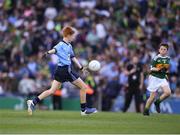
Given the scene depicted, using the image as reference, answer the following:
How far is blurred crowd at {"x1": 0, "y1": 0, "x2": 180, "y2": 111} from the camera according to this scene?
30.8m

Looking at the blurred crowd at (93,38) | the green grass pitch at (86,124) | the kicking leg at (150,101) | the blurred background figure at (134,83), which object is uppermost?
the blurred crowd at (93,38)

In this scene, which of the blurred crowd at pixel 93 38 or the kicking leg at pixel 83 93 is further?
the blurred crowd at pixel 93 38

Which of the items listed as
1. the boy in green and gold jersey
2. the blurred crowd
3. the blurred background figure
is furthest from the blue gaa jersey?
the blurred crowd

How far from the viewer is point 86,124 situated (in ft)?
60.4

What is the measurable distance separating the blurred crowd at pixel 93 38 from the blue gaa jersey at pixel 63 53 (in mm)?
8398

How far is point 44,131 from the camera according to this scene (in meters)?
16.6

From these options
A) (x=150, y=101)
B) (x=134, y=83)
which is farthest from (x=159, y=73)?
(x=134, y=83)

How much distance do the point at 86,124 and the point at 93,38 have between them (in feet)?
49.7

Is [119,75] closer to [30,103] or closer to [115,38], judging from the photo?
[115,38]

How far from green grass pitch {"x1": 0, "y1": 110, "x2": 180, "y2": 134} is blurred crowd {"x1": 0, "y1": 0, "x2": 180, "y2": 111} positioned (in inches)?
326

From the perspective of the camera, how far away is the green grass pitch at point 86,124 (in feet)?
55.3

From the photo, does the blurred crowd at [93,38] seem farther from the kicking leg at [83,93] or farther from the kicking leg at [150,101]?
the kicking leg at [83,93]

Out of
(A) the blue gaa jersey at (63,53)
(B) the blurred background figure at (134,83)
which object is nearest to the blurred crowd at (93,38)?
(B) the blurred background figure at (134,83)

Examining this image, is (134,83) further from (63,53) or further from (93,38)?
(63,53)
